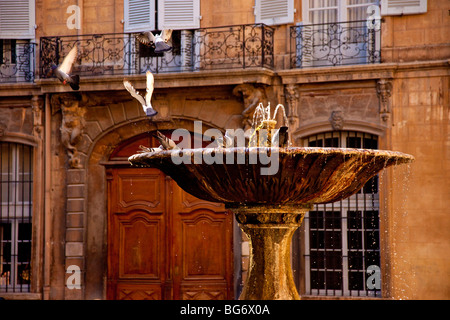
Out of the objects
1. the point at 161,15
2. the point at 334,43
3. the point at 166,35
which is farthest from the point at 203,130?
the point at 334,43

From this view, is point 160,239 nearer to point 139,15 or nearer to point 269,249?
point 139,15

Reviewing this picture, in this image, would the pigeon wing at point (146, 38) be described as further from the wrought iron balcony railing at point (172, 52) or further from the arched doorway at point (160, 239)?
the arched doorway at point (160, 239)

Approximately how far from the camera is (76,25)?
1368 cm

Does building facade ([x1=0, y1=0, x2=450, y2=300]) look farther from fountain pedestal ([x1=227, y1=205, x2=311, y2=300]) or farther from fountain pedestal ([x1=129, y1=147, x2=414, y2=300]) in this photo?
fountain pedestal ([x1=227, y1=205, x2=311, y2=300])

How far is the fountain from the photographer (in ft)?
21.5

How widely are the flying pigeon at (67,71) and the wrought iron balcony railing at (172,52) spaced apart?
2.25ft

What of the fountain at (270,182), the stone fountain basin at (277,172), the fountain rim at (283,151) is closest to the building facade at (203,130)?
the fountain at (270,182)

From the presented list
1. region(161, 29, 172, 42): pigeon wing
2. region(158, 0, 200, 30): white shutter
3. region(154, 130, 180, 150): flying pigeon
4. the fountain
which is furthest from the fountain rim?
region(158, 0, 200, 30): white shutter

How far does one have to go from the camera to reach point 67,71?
12672 mm

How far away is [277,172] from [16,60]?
866 centimetres

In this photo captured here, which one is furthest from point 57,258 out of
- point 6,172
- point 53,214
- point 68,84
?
point 68,84

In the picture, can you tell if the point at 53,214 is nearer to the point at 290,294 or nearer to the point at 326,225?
the point at 326,225

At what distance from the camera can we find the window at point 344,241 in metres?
12.2

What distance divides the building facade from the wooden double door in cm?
2
